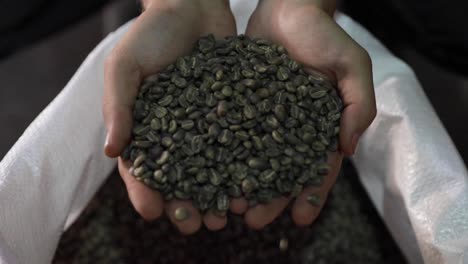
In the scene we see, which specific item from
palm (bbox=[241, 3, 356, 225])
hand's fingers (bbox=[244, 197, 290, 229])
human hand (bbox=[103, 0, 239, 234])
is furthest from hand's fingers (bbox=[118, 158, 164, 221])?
palm (bbox=[241, 3, 356, 225])

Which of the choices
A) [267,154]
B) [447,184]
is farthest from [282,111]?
[447,184]

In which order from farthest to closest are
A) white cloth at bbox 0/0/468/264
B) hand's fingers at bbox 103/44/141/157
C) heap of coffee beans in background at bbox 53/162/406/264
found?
heap of coffee beans in background at bbox 53/162/406/264 → white cloth at bbox 0/0/468/264 → hand's fingers at bbox 103/44/141/157

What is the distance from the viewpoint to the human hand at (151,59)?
0.82 metres

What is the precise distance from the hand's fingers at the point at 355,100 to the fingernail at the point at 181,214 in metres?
0.25

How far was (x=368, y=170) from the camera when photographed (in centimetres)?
117

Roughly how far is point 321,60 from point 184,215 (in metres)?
0.33

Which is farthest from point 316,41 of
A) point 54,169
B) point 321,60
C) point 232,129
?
point 54,169

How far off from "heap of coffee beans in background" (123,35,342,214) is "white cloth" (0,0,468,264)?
204mm

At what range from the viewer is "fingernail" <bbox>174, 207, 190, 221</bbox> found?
2.70 feet

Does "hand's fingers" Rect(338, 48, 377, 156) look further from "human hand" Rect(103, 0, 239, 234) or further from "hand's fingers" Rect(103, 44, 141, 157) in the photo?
"hand's fingers" Rect(103, 44, 141, 157)

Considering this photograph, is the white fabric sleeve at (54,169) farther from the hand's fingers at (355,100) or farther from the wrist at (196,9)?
the hand's fingers at (355,100)

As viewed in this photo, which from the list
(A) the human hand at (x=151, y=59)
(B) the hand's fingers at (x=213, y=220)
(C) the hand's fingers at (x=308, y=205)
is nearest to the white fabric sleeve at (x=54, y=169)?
(A) the human hand at (x=151, y=59)

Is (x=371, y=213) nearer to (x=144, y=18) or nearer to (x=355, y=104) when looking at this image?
(x=355, y=104)

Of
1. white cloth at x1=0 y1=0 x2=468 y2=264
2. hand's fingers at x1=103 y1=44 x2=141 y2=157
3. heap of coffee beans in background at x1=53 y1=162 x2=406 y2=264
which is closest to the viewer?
hand's fingers at x1=103 y1=44 x2=141 y2=157
